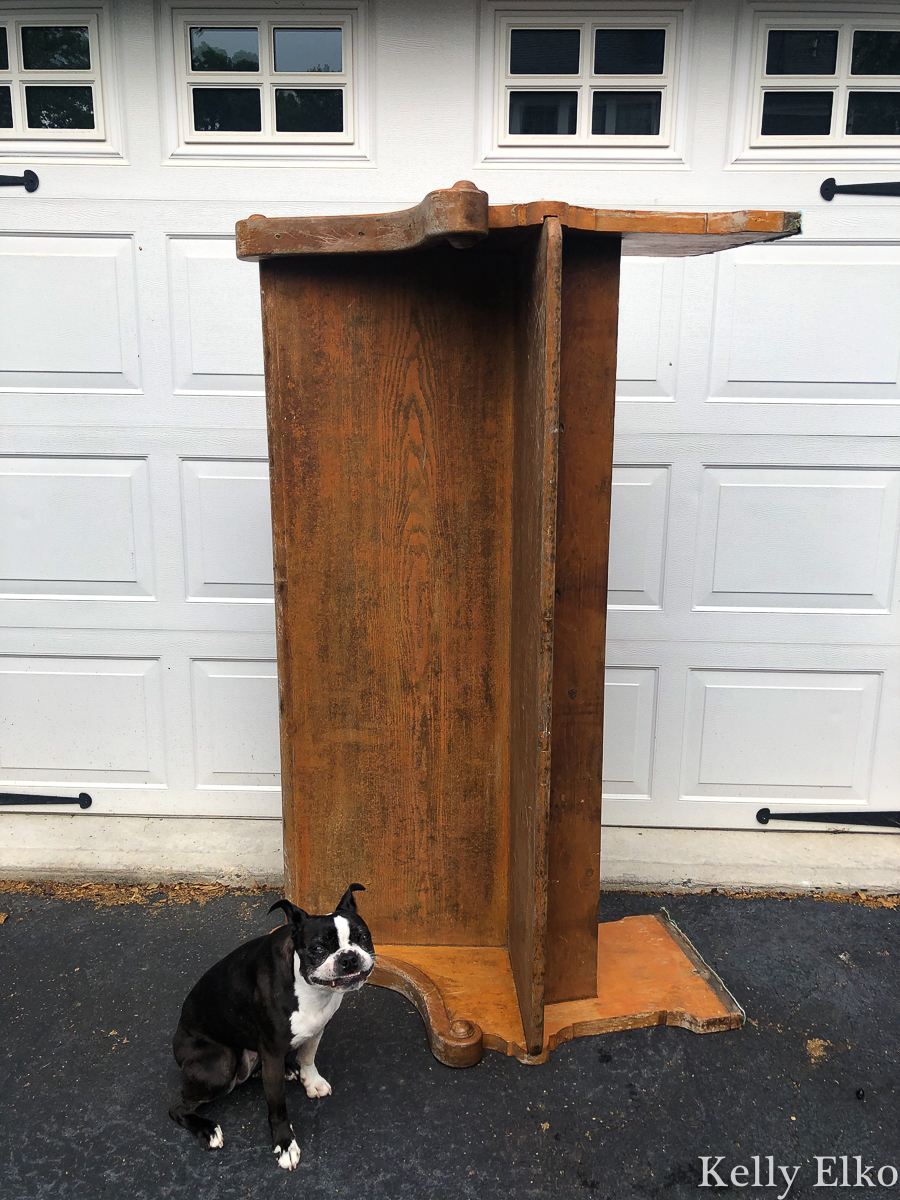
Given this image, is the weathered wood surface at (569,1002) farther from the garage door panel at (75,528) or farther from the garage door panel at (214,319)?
the garage door panel at (214,319)

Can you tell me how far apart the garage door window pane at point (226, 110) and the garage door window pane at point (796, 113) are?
1628mm

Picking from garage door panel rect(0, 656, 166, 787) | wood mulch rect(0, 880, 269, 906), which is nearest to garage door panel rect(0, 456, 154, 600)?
garage door panel rect(0, 656, 166, 787)

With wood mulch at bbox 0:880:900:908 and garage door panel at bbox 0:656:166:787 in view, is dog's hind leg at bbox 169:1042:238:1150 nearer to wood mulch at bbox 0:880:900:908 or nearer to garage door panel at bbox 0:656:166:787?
wood mulch at bbox 0:880:900:908

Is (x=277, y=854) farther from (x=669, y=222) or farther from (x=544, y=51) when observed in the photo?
(x=544, y=51)

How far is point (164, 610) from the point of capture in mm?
3043

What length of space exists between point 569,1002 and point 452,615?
1049 mm

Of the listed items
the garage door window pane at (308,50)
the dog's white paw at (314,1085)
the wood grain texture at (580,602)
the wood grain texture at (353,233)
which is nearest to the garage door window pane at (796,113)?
the wood grain texture at (580,602)

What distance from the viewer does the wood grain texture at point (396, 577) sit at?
210cm

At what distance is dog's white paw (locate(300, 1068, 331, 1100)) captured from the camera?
1.98 meters

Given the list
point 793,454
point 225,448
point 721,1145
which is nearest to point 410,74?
point 225,448

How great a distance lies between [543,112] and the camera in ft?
9.02

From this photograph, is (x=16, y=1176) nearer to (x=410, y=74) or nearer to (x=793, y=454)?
(x=793, y=454)

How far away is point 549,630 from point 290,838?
102cm

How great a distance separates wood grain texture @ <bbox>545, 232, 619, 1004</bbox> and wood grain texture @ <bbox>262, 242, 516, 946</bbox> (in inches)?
7.8
